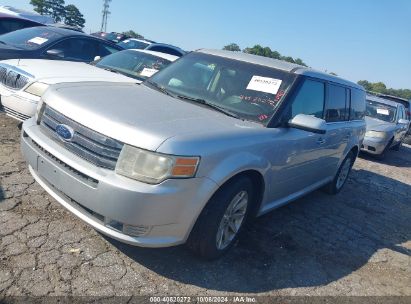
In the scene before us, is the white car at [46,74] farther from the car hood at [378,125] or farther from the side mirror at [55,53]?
the car hood at [378,125]

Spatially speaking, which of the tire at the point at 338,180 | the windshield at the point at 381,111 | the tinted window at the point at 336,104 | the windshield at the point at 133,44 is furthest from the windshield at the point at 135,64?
the windshield at the point at 133,44

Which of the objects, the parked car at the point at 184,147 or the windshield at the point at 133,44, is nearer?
the parked car at the point at 184,147

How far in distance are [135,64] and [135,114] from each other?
4216 mm

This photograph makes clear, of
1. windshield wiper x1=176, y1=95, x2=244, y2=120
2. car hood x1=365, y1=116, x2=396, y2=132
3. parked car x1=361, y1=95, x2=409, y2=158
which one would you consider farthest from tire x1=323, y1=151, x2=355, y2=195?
car hood x1=365, y1=116, x2=396, y2=132

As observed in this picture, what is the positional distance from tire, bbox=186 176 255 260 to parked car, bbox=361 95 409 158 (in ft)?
24.9

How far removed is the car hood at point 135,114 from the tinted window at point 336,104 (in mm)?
1733

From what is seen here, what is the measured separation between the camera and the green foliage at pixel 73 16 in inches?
2327

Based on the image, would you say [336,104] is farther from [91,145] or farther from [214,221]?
[91,145]

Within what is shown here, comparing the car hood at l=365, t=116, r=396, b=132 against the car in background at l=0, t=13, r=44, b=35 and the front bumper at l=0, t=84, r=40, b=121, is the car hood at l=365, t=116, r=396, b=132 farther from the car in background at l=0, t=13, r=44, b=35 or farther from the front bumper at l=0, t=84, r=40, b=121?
the car in background at l=0, t=13, r=44, b=35

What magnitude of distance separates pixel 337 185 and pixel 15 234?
467 centimetres

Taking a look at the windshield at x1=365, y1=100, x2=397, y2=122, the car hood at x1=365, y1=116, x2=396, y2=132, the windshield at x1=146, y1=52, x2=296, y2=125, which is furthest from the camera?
the windshield at x1=365, y1=100, x2=397, y2=122

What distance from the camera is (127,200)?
107 inches

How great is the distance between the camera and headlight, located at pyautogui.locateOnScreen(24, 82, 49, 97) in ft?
17.0

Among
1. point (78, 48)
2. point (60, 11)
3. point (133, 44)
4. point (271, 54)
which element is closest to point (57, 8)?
point (60, 11)
